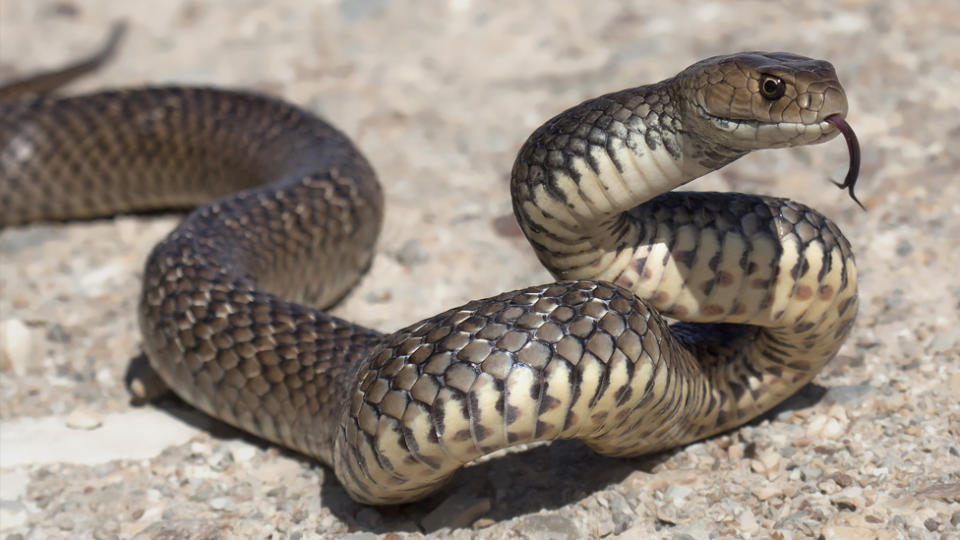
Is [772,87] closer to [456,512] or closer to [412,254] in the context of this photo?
[456,512]

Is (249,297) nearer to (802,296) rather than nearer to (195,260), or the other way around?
(195,260)

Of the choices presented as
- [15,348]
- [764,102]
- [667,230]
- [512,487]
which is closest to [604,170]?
[667,230]

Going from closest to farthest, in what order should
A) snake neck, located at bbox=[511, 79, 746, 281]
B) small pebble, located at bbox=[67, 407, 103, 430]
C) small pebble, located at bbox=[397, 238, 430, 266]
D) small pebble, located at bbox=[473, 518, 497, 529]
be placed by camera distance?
snake neck, located at bbox=[511, 79, 746, 281] < small pebble, located at bbox=[473, 518, 497, 529] < small pebble, located at bbox=[67, 407, 103, 430] < small pebble, located at bbox=[397, 238, 430, 266]

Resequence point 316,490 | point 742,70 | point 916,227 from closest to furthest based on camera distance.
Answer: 1. point 742,70
2. point 316,490
3. point 916,227

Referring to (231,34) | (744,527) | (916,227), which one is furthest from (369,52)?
(744,527)

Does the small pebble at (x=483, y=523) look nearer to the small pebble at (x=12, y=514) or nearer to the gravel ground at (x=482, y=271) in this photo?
the gravel ground at (x=482, y=271)

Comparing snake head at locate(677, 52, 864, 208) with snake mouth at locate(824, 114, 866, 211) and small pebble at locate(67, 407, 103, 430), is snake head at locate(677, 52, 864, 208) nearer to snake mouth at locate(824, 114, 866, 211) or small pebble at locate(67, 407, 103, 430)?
snake mouth at locate(824, 114, 866, 211)

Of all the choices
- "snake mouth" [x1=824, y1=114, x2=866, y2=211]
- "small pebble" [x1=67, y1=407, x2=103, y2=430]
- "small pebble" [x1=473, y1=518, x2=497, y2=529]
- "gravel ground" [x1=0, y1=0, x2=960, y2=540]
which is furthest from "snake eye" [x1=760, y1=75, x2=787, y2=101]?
"small pebble" [x1=67, y1=407, x2=103, y2=430]
